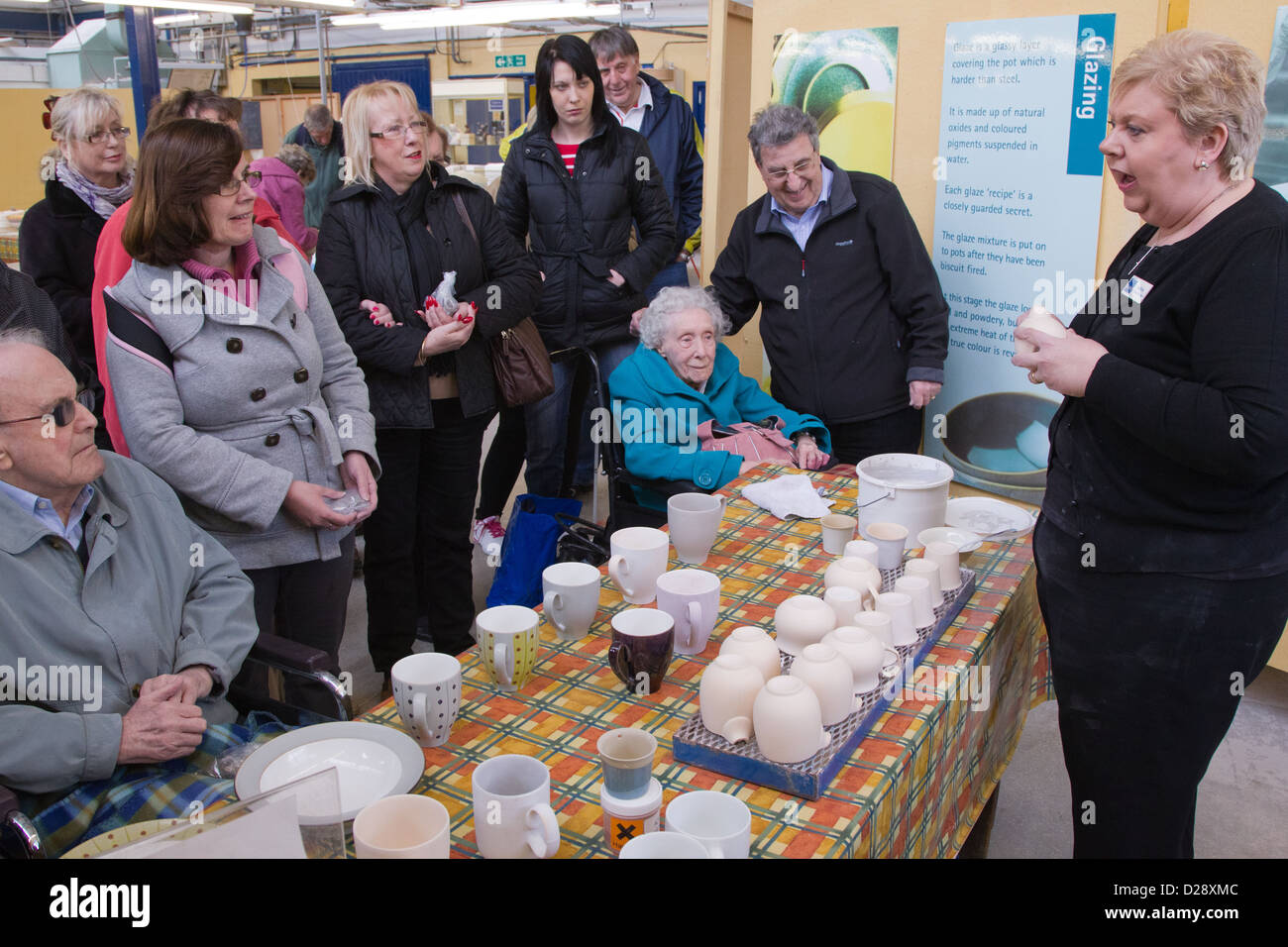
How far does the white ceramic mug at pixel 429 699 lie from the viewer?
1.36 meters

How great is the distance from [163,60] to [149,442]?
16.2 meters

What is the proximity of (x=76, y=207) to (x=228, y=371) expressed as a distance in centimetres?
125

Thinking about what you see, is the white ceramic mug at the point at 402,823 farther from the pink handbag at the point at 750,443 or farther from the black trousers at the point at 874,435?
the black trousers at the point at 874,435

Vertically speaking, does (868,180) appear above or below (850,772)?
above

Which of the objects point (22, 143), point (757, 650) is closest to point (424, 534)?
point (757, 650)

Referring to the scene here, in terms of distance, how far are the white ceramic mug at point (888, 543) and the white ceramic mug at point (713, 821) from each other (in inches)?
34.6

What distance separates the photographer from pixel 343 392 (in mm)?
2406

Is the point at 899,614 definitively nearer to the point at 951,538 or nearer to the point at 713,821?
the point at 951,538

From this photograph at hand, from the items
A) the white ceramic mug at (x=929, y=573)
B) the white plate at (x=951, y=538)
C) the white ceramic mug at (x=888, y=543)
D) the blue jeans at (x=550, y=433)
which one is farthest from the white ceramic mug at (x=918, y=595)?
the blue jeans at (x=550, y=433)

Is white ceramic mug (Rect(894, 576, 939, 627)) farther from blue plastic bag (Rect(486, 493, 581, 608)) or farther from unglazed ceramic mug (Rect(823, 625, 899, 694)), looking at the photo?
blue plastic bag (Rect(486, 493, 581, 608))

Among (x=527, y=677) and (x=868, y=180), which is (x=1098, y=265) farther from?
(x=527, y=677)
